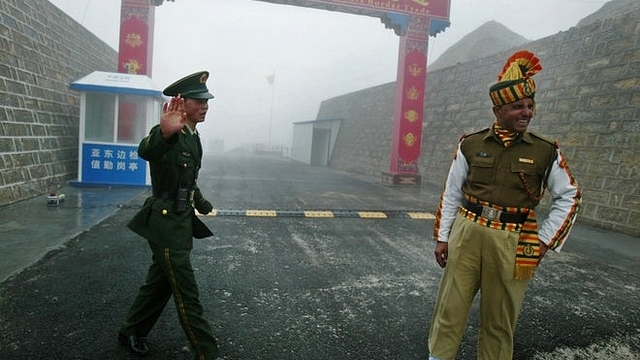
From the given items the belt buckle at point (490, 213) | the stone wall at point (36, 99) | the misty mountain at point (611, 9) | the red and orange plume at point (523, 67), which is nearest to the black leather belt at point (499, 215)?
the belt buckle at point (490, 213)

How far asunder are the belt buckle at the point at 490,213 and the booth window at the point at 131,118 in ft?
30.6

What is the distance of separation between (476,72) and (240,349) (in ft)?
43.9

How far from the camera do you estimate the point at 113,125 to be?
9.51 meters

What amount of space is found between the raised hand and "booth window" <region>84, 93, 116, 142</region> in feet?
28.4

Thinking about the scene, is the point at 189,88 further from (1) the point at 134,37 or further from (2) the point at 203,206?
(1) the point at 134,37

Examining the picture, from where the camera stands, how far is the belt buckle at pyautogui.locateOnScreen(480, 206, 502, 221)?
2.17 metres

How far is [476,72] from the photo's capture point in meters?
13.4

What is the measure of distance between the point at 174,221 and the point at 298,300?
5.35 feet

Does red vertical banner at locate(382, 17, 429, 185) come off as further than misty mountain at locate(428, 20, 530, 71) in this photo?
No

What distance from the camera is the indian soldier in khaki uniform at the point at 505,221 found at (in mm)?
2135

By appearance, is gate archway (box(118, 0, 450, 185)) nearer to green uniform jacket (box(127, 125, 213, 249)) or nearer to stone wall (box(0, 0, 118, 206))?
stone wall (box(0, 0, 118, 206))

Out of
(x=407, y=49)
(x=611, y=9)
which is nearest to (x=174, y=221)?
(x=407, y=49)

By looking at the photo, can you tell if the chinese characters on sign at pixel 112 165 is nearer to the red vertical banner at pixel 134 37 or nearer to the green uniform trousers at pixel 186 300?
the red vertical banner at pixel 134 37

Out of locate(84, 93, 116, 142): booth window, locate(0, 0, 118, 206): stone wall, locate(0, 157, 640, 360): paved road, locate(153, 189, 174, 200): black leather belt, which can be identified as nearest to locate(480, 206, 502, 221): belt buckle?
locate(0, 157, 640, 360): paved road
